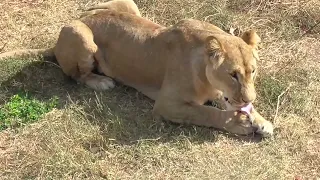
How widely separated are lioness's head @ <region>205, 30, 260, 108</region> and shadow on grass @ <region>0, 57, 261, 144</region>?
17.7 inches

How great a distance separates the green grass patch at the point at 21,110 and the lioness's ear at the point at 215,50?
5.39 ft

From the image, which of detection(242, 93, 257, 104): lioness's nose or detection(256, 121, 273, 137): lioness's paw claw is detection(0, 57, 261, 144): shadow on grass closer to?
detection(256, 121, 273, 137): lioness's paw claw

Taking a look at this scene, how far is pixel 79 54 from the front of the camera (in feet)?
19.1

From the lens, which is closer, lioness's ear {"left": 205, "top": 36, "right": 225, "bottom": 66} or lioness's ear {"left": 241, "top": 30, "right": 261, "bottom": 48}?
lioness's ear {"left": 205, "top": 36, "right": 225, "bottom": 66}

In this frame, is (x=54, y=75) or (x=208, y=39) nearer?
(x=208, y=39)

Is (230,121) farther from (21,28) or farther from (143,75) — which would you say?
(21,28)

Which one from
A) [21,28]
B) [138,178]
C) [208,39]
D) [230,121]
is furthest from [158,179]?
[21,28]

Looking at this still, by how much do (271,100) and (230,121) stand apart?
619 mm

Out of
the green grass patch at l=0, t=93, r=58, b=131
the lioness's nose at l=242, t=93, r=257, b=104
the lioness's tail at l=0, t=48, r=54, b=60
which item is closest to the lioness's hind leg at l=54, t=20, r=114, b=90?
the lioness's tail at l=0, t=48, r=54, b=60

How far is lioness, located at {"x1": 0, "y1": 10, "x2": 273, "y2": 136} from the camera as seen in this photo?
15.8 feet

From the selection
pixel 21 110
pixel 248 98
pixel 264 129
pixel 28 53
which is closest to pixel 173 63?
pixel 248 98

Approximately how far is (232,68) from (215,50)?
0.21 m

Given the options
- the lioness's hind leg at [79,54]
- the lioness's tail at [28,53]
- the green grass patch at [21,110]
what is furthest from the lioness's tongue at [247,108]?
the lioness's tail at [28,53]

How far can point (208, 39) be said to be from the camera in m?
4.85
